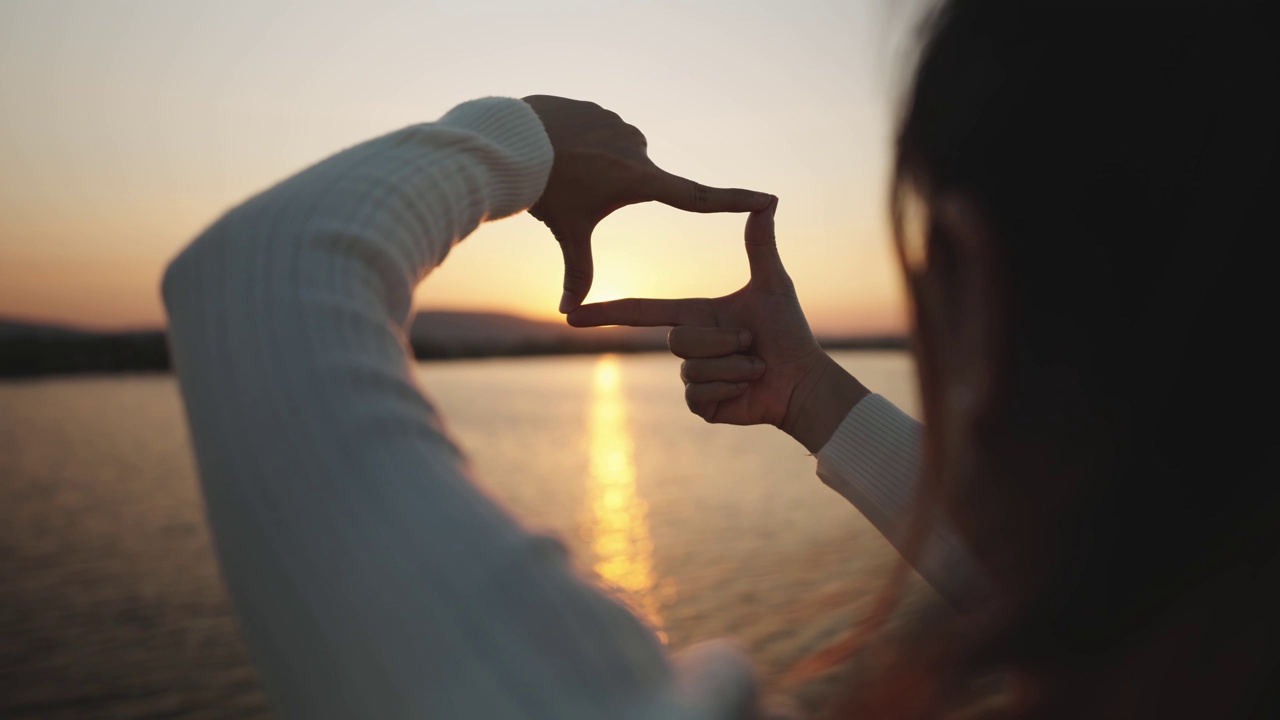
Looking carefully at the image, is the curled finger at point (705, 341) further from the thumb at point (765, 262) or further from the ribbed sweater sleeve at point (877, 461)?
the ribbed sweater sleeve at point (877, 461)

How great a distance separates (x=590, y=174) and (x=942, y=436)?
73 centimetres

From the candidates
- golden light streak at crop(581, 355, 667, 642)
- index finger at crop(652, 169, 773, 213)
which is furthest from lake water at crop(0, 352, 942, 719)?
index finger at crop(652, 169, 773, 213)

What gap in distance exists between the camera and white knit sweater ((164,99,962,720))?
48cm

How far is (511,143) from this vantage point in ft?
3.33

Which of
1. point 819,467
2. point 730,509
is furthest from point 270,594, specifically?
point 730,509

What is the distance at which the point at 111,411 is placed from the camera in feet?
71.9

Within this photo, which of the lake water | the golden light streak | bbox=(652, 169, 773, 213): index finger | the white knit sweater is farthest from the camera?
the golden light streak

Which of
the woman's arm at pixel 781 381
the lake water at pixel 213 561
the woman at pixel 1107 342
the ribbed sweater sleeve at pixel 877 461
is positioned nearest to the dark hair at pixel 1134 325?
the woman at pixel 1107 342

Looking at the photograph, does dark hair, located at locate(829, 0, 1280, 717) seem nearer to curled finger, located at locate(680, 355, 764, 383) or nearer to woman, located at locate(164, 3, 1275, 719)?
woman, located at locate(164, 3, 1275, 719)

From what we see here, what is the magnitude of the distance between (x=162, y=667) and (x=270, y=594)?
6194 millimetres

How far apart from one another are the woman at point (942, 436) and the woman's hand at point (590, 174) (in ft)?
1.29

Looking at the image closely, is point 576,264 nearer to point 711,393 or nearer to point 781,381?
point 711,393

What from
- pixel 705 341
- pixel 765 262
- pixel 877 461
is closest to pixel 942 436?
pixel 877 461

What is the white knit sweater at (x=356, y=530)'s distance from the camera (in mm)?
480
